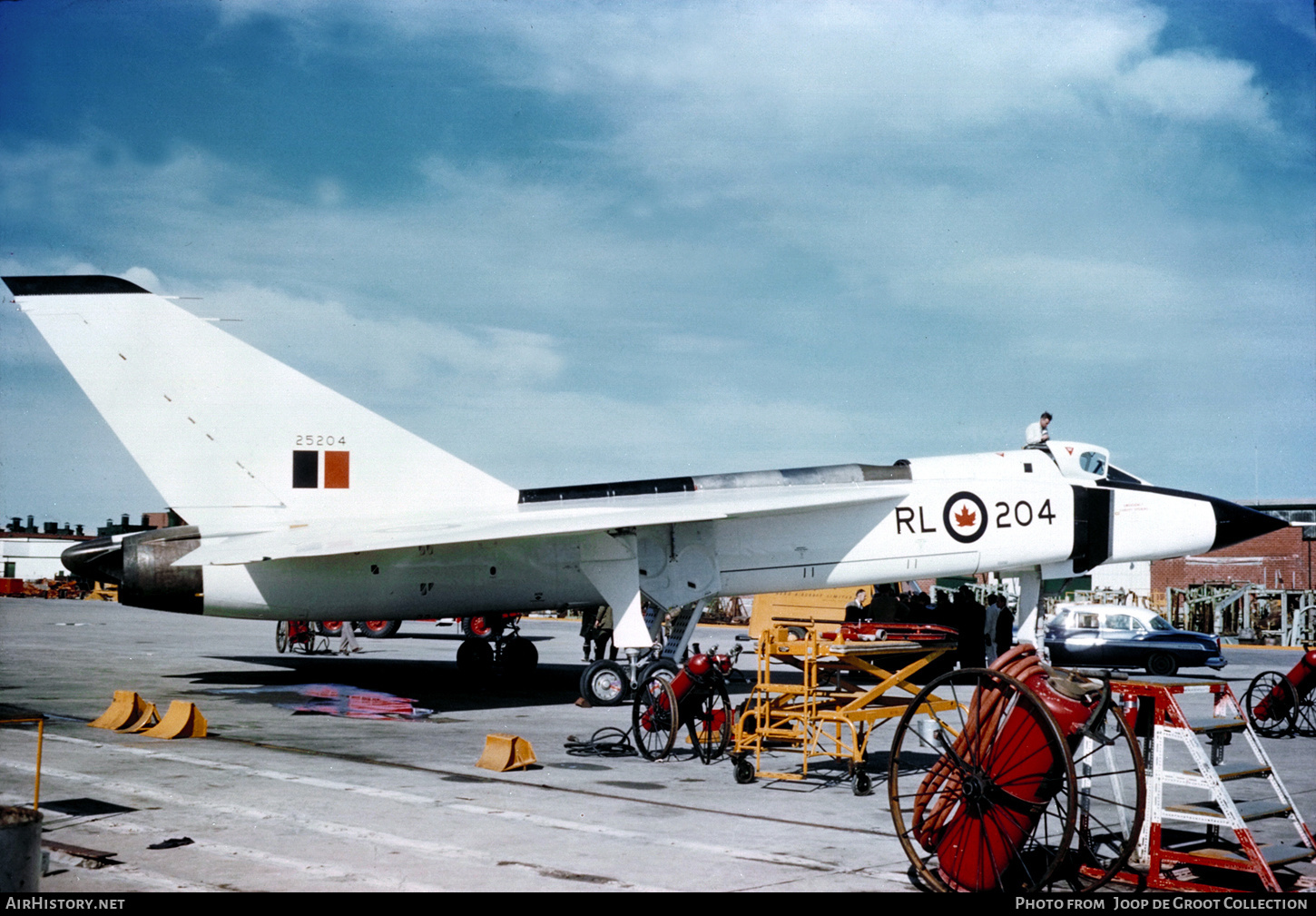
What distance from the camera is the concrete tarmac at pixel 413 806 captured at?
21.8ft

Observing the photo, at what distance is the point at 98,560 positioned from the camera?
1623 centimetres

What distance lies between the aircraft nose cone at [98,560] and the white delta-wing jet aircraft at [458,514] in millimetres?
48

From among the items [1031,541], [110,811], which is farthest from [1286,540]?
[110,811]

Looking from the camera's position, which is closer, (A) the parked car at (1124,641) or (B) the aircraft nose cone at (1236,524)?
(B) the aircraft nose cone at (1236,524)

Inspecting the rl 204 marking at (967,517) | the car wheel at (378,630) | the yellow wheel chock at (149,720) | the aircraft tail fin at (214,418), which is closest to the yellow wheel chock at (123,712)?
the yellow wheel chock at (149,720)

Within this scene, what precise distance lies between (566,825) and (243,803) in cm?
265

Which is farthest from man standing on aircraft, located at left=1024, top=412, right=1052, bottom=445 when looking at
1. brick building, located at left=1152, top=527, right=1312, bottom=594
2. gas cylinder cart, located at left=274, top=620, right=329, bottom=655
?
brick building, located at left=1152, top=527, right=1312, bottom=594

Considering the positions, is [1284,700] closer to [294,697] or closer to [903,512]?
[903,512]

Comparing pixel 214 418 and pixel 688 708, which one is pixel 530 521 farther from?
pixel 214 418

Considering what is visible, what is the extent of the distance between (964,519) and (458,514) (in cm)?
812

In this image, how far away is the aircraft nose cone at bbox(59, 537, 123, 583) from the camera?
16.2 meters

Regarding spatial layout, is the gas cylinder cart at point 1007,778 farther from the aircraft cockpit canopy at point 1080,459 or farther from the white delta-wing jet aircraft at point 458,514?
the aircraft cockpit canopy at point 1080,459

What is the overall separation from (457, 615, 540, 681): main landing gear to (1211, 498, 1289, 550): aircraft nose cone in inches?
493

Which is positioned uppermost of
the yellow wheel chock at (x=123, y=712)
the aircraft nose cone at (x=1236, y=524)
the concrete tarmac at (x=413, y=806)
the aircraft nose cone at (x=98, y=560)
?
the aircraft nose cone at (x=1236, y=524)
